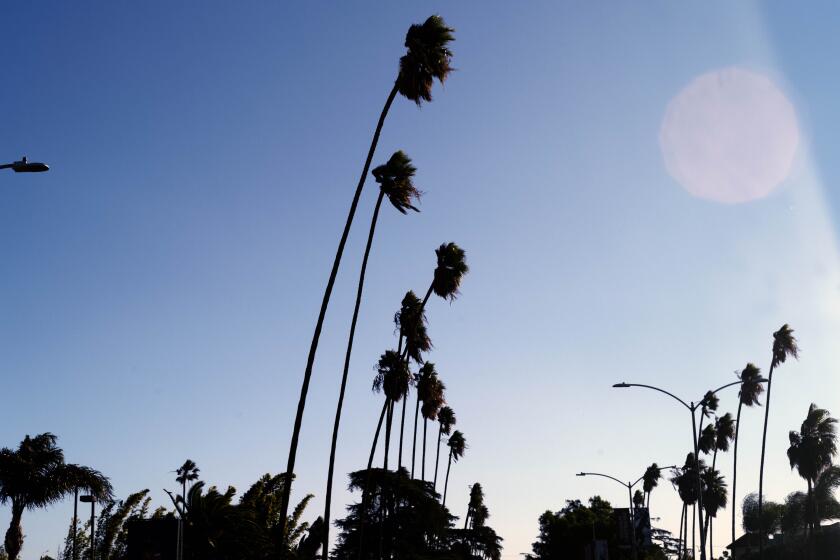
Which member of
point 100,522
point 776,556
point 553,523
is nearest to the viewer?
point 100,522

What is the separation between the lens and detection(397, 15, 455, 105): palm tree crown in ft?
104

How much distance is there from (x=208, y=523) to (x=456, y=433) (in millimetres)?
55868

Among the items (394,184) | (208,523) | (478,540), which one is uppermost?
(394,184)

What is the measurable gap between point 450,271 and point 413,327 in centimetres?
392

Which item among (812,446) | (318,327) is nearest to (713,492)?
(812,446)

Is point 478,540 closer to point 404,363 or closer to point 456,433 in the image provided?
point 456,433

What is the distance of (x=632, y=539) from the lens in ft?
141

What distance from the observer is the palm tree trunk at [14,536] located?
33688 millimetres

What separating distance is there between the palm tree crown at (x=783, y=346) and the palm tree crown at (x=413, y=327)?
103 ft

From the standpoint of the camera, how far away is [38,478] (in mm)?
35781

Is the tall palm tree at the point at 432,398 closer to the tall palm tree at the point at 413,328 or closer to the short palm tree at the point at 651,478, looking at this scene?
the tall palm tree at the point at 413,328

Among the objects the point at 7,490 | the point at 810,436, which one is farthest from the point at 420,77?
the point at 810,436

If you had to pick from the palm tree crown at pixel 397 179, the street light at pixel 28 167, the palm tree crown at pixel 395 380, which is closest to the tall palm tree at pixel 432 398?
the palm tree crown at pixel 395 380

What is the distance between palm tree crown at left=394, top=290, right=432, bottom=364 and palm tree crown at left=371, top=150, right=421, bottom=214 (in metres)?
13.1
